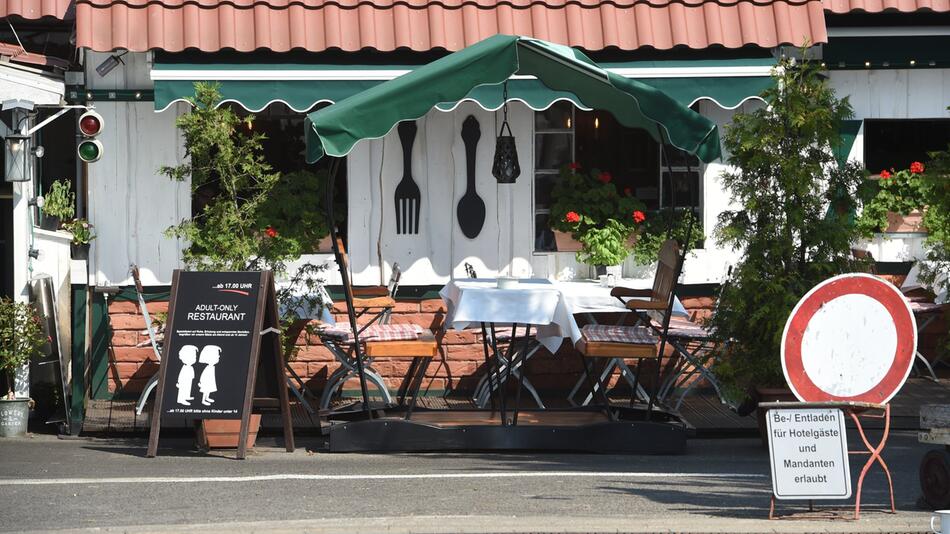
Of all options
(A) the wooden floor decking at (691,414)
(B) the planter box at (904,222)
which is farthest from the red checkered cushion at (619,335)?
(B) the planter box at (904,222)

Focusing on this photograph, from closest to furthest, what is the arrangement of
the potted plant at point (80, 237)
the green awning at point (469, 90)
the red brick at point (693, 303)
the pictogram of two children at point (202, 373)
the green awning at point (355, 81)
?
the green awning at point (469, 90), the pictogram of two children at point (202, 373), the green awning at point (355, 81), the potted plant at point (80, 237), the red brick at point (693, 303)

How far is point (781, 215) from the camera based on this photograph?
9.48m

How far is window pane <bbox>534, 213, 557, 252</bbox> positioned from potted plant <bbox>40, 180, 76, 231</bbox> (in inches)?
147

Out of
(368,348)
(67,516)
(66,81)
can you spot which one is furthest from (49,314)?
(67,516)

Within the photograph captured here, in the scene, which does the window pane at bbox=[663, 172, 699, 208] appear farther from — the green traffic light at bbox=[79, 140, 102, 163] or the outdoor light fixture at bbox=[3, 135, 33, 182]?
the outdoor light fixture at bbox=[3, 135, 33, 182]

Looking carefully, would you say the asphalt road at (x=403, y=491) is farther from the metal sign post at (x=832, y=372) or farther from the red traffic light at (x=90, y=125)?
the red traffic light at (x=90, y=125)

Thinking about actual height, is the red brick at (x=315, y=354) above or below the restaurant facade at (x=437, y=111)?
below

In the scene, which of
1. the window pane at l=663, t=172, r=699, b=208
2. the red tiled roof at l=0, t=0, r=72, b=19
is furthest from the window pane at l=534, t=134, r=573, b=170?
the red tiled roof at l=0, t=0, r=72, b=19

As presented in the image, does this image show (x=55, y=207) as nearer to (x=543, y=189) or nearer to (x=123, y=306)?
(x=123, y=306)

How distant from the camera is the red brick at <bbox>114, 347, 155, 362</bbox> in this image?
11328 mm

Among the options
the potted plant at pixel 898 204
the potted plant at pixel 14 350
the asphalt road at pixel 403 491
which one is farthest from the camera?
the potted plant at pixel 898 204

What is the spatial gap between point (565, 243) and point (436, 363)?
1.45 metres

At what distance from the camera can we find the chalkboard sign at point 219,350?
29.7 feet

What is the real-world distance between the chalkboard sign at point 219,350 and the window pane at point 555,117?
3.49 metres
